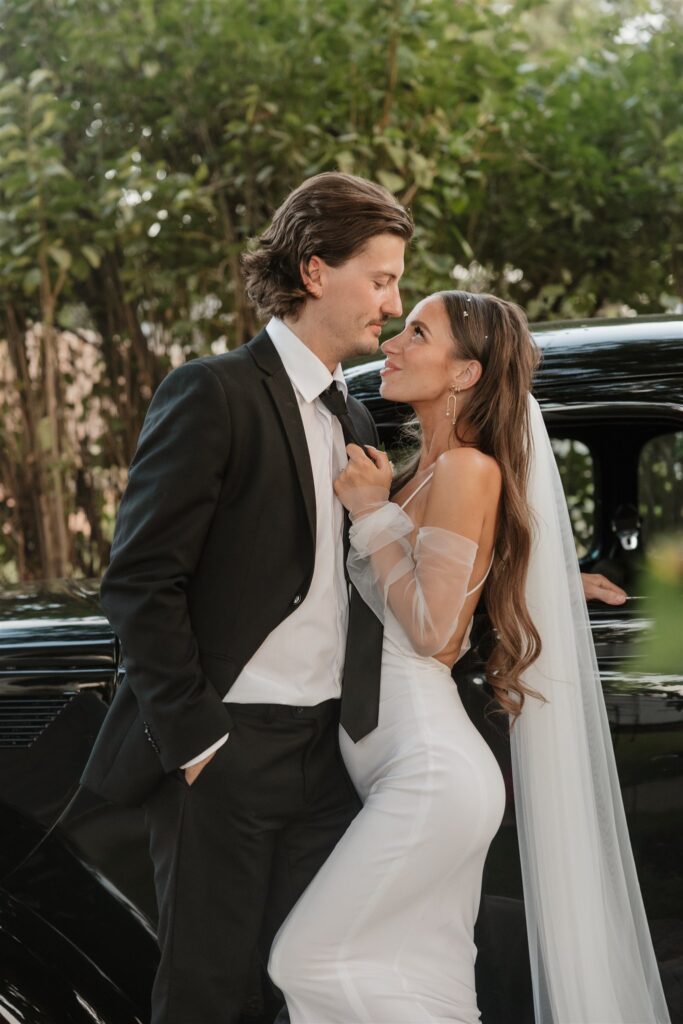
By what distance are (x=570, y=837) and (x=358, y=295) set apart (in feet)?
3.80

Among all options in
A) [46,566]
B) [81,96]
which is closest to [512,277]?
[81,96]

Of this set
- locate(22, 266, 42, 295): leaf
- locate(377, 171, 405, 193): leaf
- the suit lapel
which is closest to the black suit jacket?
the suit lapel

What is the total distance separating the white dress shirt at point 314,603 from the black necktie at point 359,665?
0.03 m

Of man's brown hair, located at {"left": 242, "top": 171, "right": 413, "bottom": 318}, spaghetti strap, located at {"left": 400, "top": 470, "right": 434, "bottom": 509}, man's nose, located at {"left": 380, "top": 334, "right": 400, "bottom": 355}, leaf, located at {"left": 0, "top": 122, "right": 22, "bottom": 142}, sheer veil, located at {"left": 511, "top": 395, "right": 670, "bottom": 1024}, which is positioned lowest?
sheer veil, located at {"left": 511, "top": 395, "right": 670, "bottom": 1024}

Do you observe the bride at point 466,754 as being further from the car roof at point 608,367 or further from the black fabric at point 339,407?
the car roof at point 608,367

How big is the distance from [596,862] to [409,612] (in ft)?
2.08

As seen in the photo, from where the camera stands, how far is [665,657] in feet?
8.04

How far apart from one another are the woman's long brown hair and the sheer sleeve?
0.12 m

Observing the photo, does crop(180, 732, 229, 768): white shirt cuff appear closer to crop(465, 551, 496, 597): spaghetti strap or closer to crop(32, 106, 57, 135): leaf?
crop(465, 551, 496, 597): spaghetti strap

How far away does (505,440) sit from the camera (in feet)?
7.77

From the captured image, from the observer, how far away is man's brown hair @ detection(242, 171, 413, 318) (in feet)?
7.67

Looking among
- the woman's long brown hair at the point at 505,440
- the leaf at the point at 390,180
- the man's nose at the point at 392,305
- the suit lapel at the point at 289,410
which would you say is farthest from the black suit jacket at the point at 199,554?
the leaf at the point at 390,180

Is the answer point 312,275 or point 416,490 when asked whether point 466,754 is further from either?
point 312,275

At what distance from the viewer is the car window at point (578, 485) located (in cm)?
425
